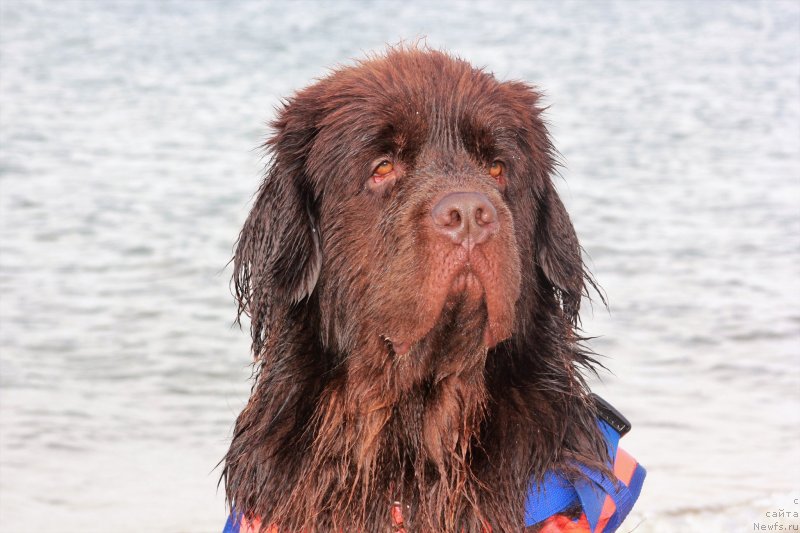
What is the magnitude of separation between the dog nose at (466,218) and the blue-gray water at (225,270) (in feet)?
5.02

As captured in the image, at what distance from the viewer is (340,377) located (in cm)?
382

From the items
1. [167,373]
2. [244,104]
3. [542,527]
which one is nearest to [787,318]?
[167,373]

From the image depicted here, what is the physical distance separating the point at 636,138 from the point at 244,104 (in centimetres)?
638

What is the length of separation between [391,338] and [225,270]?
6353 mm

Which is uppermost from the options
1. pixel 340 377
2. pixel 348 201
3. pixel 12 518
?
pixel 348 201

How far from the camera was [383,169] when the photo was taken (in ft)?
12.0

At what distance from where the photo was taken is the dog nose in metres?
3.34

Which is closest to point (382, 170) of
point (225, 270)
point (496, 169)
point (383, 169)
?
point (383, 169)

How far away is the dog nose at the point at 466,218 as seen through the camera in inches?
131

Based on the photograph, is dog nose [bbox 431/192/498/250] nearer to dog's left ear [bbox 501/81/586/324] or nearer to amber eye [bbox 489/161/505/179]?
amber eye [bbox 489/161/505/179]

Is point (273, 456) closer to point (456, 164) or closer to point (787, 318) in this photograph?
point (456, 164)

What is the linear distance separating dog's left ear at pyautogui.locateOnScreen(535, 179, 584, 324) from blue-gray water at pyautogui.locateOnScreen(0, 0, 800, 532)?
50.0 inches

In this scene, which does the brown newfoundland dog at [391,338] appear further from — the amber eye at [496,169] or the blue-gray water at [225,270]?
the blue-gray water at [225,270]

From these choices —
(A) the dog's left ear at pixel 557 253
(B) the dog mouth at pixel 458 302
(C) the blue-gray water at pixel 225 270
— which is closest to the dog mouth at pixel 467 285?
(B) the dog mouth at pixel 458 302
